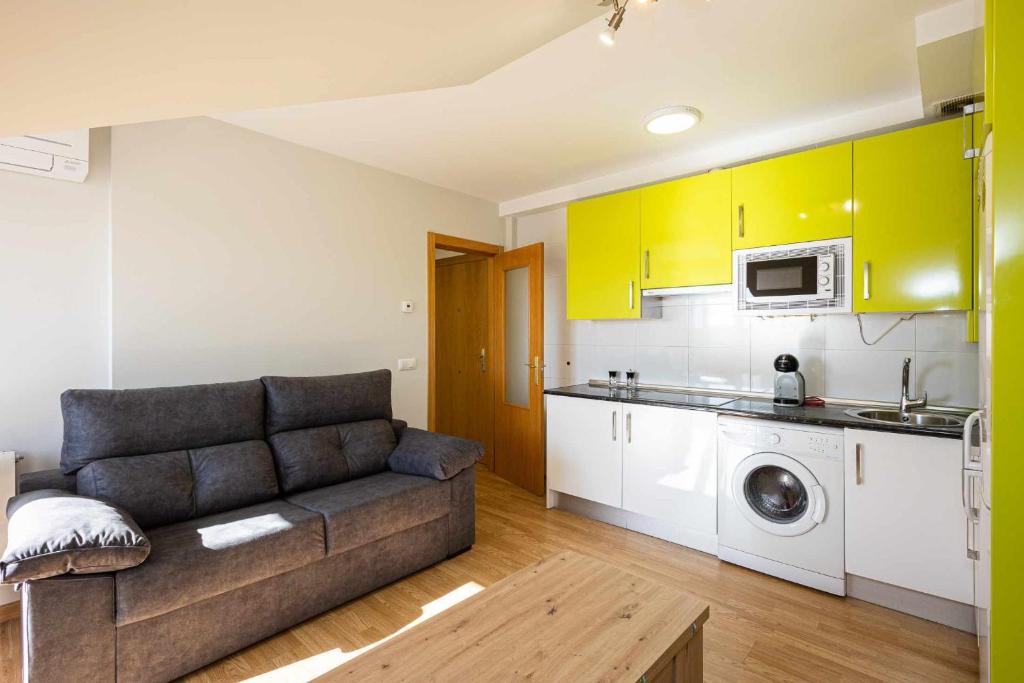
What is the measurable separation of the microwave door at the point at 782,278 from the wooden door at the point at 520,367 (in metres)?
1.63

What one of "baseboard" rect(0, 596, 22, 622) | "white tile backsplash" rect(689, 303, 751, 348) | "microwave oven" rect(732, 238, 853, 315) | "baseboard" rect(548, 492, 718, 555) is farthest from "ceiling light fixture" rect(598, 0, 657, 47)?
"baseboard" rect(0, 596, 22, 622)

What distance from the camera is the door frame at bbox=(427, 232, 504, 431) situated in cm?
404

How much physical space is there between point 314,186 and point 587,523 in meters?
3.02

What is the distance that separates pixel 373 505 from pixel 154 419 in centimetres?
111

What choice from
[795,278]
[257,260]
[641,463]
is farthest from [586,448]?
[257,260]

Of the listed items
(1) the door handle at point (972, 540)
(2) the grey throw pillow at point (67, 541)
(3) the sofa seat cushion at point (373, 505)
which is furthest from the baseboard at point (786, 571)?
(2) the grey throw pillow at point (67, 541)

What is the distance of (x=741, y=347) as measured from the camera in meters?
3.25

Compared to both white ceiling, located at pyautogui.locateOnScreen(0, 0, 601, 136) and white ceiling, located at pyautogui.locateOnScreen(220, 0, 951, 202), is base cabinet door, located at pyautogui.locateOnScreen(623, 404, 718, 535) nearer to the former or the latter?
white ceiling, located at pyautogui.locateOnScreen(220, 0, 951, 202)

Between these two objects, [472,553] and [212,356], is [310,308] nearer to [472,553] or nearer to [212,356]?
[212,356]

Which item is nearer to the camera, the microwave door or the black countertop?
the black countertop

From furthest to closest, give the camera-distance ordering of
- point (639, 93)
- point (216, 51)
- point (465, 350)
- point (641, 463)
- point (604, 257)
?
point (465, 350), point (604, 257), point (641, 463), point (639, 93), point (216, 51)

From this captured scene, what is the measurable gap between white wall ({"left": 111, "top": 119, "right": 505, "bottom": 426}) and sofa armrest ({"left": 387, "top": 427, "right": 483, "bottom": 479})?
866mm

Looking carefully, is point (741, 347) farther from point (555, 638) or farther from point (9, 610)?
point (9, 610)

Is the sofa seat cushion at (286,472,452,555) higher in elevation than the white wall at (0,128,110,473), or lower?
lower
